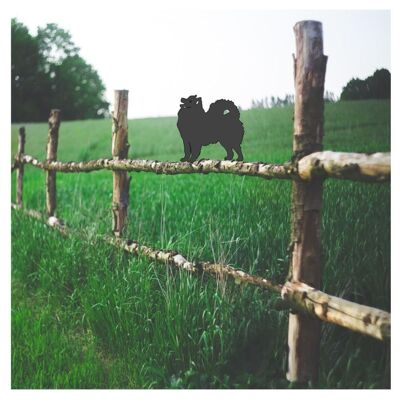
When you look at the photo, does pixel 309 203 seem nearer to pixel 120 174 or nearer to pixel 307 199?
pixel 307 199

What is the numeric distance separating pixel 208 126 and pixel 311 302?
1088 mm

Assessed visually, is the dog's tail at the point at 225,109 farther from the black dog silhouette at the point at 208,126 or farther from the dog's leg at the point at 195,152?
the dog's leg at the point at 195,152

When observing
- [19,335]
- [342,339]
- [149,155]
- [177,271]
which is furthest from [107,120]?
[342,339]

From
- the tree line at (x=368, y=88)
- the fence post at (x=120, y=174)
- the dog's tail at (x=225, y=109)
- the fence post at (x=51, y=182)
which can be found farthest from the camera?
the fence post at (x=51, y=182)

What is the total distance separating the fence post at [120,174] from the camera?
3.83 m

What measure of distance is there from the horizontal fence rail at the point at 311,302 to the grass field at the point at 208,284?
0.06 m

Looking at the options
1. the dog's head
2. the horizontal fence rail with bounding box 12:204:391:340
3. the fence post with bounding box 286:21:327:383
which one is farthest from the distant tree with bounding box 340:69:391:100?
the horizontal fence rail with bounding box 12:204:391:340

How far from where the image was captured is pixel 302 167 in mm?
2637

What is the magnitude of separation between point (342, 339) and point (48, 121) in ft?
8.47

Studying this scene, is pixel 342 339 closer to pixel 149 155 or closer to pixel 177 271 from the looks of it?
pixel 177 271

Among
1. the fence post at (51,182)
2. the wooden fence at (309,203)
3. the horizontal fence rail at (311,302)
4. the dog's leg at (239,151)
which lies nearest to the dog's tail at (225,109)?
the dog's leg at (239,151)

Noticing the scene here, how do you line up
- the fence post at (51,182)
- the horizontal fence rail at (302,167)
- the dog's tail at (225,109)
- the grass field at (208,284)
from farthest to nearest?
the fence post at (51,182)
the dog's tail at (225,109)
the grass field at (208,284)
the horizontal fence rail at (302,167)

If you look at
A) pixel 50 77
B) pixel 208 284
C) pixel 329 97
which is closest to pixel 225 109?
pixel 329 97

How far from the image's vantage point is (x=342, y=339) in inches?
109
